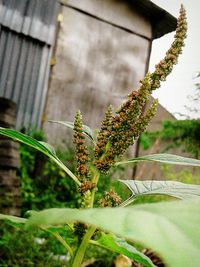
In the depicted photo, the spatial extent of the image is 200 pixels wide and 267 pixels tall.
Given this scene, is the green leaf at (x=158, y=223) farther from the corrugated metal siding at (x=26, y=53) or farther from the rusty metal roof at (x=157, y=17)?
the rusty metal roof at (x=157, y=17)

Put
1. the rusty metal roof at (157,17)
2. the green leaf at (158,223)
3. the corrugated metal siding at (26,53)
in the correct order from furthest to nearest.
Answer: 1. the rusty metal roof at (157,17)
2. the corrugated metal siding at (26,53)
3. the green leaf at (158,223)

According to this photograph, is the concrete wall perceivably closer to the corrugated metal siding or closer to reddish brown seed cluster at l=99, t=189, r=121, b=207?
the corrugated metal siding

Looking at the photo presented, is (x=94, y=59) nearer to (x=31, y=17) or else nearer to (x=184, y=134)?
(x=31, y=17)

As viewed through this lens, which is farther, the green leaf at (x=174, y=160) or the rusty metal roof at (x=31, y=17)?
the rusty metal roof at (x=31, y=17)

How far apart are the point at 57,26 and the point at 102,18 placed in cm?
109

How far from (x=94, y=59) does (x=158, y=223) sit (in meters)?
7.94

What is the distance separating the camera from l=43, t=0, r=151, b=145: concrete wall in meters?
7.60

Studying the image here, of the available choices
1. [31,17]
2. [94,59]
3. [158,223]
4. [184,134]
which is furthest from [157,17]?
[158,223]

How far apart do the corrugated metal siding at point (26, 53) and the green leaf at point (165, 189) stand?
5.96 m

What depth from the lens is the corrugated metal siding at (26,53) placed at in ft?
22.4

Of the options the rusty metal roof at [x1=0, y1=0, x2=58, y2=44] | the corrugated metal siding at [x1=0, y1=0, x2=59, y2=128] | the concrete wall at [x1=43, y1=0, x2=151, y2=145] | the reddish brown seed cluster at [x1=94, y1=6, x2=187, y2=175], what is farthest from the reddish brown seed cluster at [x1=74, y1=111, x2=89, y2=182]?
the concrete wall at [x1=43, y1=0, x2=151, y2=145]

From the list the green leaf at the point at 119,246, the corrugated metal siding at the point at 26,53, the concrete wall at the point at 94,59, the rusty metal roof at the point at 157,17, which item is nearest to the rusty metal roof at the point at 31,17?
the corrugated metal siding at the point at 26,53

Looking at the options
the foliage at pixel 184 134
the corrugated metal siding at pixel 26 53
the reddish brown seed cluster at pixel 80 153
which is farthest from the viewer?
the foliage at pixel 184 134

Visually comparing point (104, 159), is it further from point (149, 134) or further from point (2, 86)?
point (149, 134)
